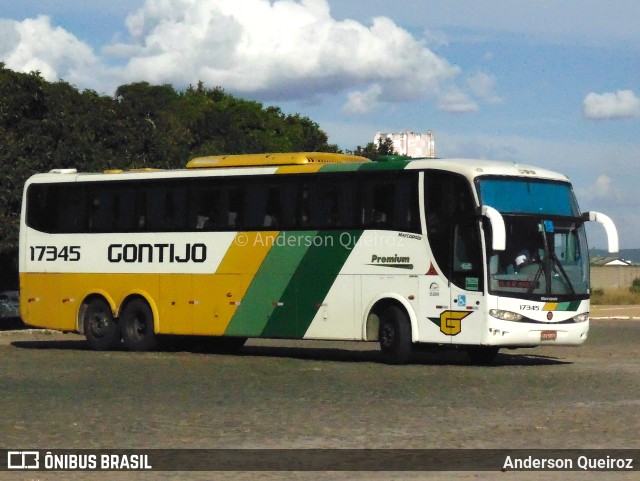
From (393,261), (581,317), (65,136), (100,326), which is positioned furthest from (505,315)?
(65,136)

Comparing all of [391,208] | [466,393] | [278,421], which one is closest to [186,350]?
[391,208]

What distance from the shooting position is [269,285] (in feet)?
88.7

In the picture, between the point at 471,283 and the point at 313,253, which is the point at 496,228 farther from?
the point at 313,253

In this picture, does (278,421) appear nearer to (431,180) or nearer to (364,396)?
(364,396)

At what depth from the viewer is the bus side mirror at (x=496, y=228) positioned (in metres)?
23.2

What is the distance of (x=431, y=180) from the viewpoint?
81.3ft

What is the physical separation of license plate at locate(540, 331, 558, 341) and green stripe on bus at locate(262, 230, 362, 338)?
3673 millimetres

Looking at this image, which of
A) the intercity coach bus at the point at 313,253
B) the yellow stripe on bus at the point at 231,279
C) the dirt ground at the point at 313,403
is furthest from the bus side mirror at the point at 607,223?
the yellow stripe on bus at the point at 231,279

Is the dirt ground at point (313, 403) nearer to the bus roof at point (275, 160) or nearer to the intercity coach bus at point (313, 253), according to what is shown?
the intercity coach bus at point (313, 253)

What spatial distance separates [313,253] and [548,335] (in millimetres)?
4564

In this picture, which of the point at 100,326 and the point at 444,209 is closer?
the point at 444,209

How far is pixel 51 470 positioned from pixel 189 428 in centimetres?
325

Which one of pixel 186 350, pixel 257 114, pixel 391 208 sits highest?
pixel 257 114

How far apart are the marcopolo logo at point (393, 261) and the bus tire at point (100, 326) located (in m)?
6.38
